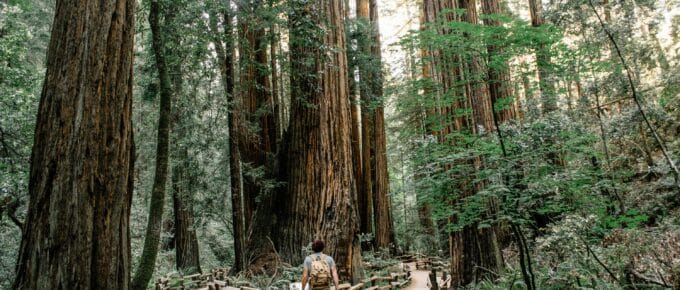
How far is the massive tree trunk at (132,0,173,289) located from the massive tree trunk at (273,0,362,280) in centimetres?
264

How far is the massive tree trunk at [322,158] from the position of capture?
7.69 meters

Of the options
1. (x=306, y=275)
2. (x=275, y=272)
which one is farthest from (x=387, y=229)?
(x=306, y=275)

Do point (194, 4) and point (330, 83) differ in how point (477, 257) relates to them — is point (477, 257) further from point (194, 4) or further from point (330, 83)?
point (194, 4)

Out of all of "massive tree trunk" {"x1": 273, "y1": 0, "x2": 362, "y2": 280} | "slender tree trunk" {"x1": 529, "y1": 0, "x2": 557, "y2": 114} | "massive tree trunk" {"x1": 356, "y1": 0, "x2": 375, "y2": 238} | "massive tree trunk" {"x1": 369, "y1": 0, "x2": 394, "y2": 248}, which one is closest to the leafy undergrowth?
"slender tree trunk" {"x1": 529, "y1": 0, "x2": 557, "y2": 114}

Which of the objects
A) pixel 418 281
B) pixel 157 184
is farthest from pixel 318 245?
pixel 418 281

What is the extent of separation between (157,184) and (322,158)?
11.0 ft

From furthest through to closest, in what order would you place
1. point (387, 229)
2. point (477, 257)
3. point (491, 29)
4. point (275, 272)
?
point (387, 229) < point (275, 272) < point (477, 257) < point (491, 29)

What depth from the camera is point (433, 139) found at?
577 cm

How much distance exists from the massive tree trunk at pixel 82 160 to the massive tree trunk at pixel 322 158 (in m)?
4.67

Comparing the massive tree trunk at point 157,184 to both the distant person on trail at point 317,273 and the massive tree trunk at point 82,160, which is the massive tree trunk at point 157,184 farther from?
the massive tree trunk at point 82,160

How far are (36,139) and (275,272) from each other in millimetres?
5943

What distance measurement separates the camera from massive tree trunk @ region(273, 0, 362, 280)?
769 centimetres

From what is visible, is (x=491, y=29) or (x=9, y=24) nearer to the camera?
(x=491, y=29)

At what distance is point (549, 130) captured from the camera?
504 centimetres
